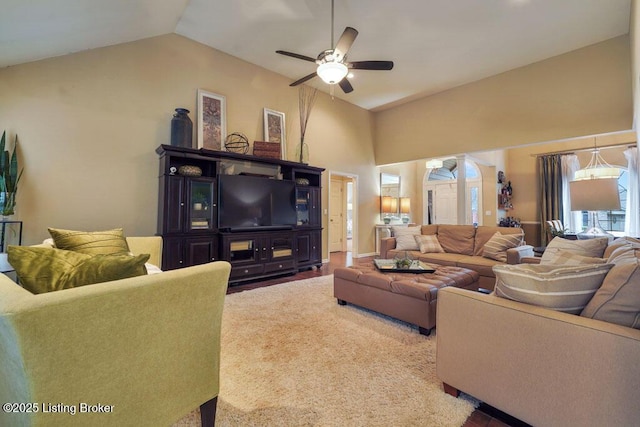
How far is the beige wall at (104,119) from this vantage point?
3.23 m

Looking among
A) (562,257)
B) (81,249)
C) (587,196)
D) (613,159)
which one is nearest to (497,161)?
(613,159)

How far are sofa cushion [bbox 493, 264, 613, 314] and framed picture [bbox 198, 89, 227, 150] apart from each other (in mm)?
4429

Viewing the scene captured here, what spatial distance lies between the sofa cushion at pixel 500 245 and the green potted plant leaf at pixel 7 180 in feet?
19.3

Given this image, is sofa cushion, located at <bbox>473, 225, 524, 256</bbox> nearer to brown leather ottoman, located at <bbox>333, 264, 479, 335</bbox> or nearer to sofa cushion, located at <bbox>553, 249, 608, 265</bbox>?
brown leather ottoman, located at <bbox>333, 264, 479, 335</bbox>

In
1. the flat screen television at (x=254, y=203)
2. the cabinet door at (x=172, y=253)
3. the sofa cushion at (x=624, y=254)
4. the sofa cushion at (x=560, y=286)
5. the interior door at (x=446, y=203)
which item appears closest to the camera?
the sofa cushion at (x=560, y=286)

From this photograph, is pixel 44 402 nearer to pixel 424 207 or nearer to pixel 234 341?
pixel 234 341

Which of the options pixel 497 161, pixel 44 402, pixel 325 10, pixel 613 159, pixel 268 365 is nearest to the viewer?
pixel 44 402

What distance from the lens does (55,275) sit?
1.09 metres

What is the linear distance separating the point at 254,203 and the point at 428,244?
2.97 m

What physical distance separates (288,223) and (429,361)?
11.0 ft

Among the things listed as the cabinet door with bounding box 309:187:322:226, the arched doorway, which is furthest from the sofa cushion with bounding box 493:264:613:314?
the arched doorway

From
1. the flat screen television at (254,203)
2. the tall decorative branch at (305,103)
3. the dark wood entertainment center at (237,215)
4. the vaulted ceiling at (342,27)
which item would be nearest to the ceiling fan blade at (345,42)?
the vaulted ceiling at (342,27)

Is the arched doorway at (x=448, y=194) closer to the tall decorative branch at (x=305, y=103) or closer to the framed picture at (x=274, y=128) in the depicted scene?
the tall decorative branch at (x=305, y=103)

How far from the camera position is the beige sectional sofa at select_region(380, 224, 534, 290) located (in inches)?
140
